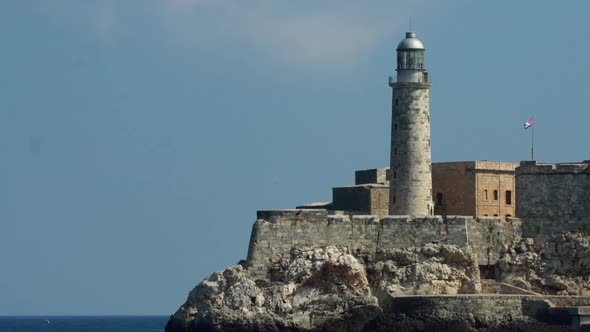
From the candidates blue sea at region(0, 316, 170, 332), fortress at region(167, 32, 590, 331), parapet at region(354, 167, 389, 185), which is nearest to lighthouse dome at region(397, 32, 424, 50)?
fortress at region(167, 32, 590, 331)

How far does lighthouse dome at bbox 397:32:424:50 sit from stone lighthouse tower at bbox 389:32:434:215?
0.64 meters

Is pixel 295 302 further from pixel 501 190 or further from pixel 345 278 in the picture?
pixel 501 190

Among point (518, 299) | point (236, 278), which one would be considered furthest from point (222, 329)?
point (518, 299)

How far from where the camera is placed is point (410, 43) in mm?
55219

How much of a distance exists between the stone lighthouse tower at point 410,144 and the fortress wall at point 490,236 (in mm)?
1696

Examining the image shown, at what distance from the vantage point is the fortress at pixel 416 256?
50938 mm

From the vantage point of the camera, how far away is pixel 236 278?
171 feet

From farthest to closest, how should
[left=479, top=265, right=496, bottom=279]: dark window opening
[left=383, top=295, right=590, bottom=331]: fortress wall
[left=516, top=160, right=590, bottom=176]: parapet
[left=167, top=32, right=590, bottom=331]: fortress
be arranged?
[left=479, top=265, right=496, bottom=279]: dark window opening
[left=516, top=160, right=590, bottom=176]: parapet
[left=167, top=32, right=590, bottom=331]: fortress
[left=383, top=295, right=590, bottom=331]: fortress wall

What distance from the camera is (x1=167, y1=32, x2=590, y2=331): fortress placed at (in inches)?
2005

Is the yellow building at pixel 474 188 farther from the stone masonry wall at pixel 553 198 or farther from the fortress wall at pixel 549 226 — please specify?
the stone masonry wall at pixel 553 198

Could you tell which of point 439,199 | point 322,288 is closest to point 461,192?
point 439,199

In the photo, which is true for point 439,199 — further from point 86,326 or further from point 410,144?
point 86,326

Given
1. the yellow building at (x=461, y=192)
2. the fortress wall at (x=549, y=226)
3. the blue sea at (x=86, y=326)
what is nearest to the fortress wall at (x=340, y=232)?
the fortress wall at (x=549, y=226)

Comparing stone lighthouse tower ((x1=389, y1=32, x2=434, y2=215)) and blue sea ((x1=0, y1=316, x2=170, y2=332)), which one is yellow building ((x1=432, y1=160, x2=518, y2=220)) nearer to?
stone lighthouse tower ((x1=389, y1=32, x2=434, y2=215))
